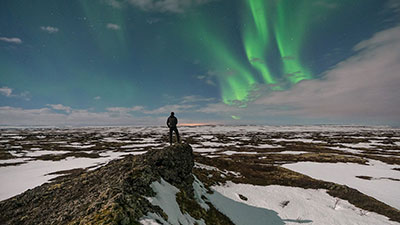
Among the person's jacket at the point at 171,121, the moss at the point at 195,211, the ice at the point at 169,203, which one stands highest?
the person's jacket at the point at 171,121

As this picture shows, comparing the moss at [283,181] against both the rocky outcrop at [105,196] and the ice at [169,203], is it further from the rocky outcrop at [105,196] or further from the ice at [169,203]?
the ice at [169,203]

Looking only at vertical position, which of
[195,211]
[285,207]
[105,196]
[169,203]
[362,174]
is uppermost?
[105,196]

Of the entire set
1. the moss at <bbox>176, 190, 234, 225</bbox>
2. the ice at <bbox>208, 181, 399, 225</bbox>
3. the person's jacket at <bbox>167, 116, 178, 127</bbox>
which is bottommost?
the ice at <bbox>208, 181, 399, 225</bbox>

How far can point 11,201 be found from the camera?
1044 centimetres

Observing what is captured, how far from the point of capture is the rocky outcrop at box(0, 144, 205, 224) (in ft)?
21.1

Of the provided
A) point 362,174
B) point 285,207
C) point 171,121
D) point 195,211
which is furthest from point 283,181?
point 362,174

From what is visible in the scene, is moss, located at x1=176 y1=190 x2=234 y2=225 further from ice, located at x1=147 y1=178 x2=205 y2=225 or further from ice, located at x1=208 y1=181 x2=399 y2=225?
ice, located at x1=208 y1=181 x2=399 y2=225

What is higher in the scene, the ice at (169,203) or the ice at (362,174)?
the ice at (169,203)

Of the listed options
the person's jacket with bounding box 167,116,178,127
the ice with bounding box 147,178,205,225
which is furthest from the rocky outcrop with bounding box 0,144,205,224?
the person's jacket with bounding box 167,116,178,127

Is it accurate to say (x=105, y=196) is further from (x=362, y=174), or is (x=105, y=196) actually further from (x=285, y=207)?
(x=362, y=174)

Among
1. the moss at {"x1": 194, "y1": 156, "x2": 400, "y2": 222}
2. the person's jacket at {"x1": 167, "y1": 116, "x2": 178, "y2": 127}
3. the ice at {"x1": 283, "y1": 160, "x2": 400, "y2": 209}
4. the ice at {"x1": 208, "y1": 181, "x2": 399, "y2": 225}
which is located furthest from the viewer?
the ice at {"x1": 283, "y1": 160, "x2": 400, "y2": 209}

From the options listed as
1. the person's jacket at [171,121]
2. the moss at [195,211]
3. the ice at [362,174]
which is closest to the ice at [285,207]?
the moss at [195,211]

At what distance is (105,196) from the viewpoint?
7371 millimetres

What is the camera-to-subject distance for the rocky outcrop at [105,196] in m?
6.42
